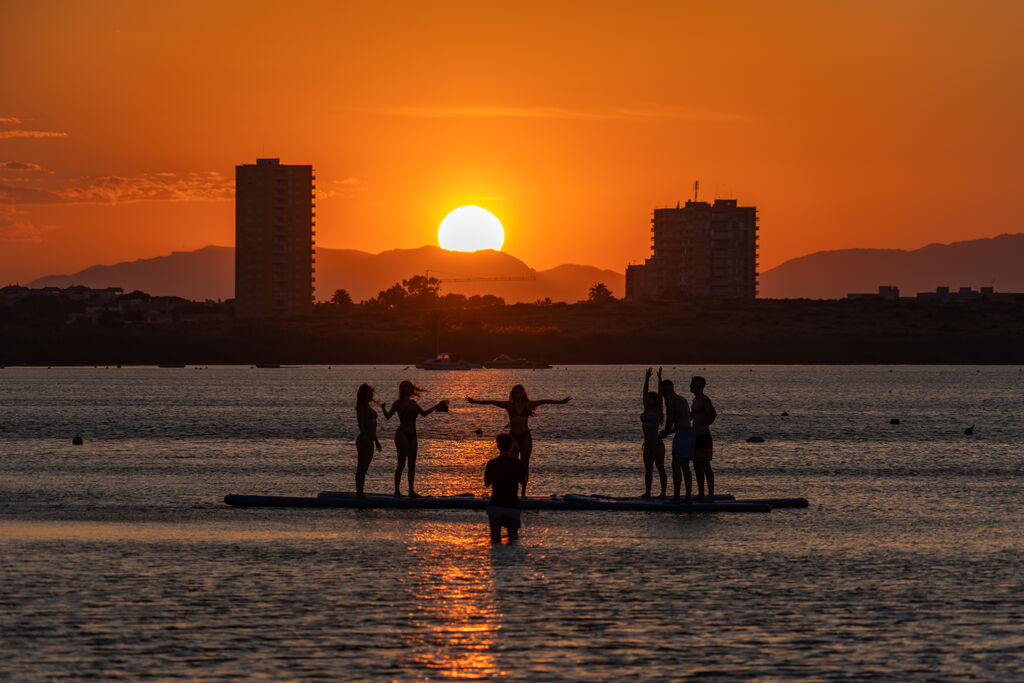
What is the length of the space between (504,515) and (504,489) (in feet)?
1.61

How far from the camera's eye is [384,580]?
66.1 ft

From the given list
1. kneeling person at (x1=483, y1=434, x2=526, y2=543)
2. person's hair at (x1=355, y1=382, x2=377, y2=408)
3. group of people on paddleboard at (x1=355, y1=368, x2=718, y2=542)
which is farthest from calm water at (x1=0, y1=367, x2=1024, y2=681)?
person's hair at (x1=355, y1=382, x2=377, y2=408)

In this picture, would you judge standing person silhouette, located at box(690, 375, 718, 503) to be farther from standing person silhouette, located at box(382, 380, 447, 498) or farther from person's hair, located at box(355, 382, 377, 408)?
person's hair, located at box(355, 382, 377, 408)

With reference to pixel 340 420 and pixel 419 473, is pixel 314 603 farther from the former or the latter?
pixel 340 420

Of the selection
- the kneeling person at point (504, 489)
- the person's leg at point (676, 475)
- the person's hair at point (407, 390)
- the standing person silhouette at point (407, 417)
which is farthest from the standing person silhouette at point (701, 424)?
the person's hair at point (407, 390)

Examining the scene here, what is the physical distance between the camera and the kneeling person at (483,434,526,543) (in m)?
23.1

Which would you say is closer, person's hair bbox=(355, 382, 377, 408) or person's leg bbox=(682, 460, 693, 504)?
person's hair bbox=(355, 382, 377, 408)

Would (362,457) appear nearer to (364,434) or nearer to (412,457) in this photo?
(364,434)

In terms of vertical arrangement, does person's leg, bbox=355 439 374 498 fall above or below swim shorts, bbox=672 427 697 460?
below

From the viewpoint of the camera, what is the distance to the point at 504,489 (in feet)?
76.5

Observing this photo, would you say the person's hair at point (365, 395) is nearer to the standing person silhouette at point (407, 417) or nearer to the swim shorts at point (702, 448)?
the standing person silhouette at point (407, 417)

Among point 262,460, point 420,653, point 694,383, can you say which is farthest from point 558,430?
point 420,653

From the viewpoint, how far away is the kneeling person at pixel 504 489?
75.7 feet

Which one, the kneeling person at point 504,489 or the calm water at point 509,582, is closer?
the calm water at point 509,582
